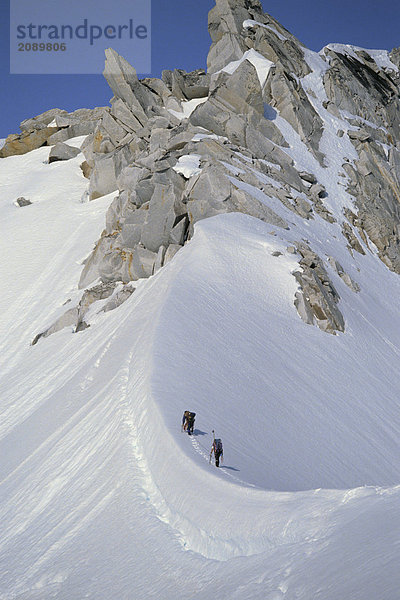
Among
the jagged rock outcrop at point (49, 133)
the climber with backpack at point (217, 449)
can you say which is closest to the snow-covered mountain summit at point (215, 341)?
the climber with backpack at point (217, 449)

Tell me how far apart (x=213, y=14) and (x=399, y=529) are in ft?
187

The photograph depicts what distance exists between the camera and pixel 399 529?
7.16m

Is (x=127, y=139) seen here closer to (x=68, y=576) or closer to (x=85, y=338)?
(x=85, y=338)

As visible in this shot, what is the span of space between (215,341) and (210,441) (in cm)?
748

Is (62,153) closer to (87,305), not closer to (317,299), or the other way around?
(87,305)

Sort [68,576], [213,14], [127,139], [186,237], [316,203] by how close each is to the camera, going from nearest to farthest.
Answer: [68,576], [186,237], [316,203], [127,139], [213,14]

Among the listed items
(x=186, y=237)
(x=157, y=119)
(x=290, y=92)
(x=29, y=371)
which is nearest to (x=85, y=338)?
(x=29, y=371)

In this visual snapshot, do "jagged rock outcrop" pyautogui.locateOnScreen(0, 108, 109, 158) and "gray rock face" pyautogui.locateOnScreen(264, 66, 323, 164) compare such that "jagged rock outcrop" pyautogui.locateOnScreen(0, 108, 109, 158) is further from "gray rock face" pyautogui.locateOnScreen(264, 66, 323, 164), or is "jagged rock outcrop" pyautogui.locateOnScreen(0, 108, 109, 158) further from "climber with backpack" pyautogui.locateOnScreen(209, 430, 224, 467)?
"climber with backpack" pyautogui.locateOnScreen(209, 430, 224, 467)

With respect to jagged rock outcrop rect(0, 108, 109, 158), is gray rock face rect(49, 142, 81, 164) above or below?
below

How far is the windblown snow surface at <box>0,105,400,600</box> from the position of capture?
27.3 ft

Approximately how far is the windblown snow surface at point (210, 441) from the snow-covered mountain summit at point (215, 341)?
64 mm

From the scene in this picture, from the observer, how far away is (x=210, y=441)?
12539 millimetres

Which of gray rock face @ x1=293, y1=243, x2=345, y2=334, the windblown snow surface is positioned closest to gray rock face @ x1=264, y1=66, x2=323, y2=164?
the windblown snow surface

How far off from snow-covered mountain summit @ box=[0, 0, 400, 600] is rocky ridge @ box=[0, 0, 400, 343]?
20 cm
